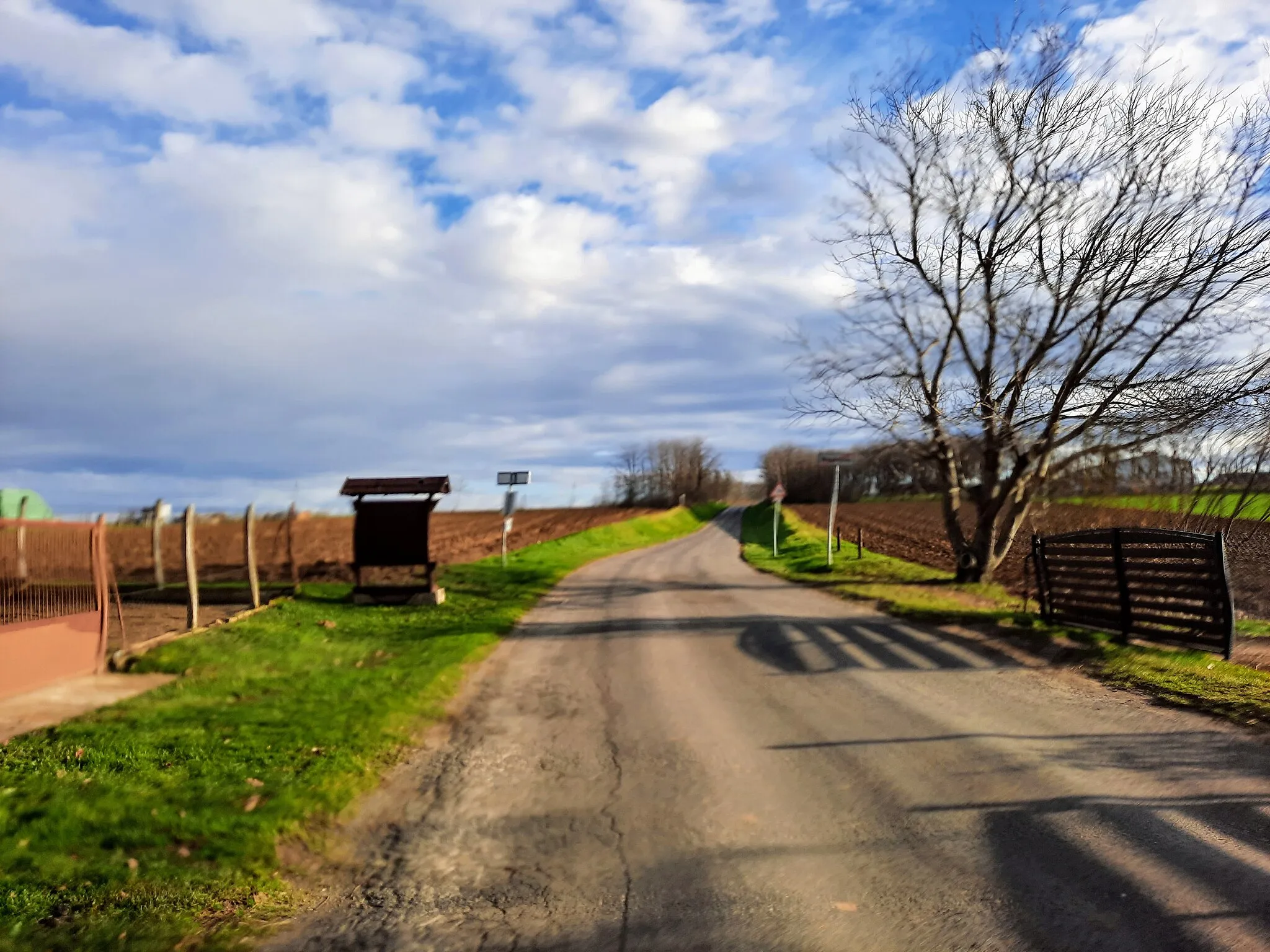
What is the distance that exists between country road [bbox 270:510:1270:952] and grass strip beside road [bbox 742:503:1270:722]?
572 mm

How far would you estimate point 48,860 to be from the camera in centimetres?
509

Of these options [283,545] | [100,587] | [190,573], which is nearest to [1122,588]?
[100,587]

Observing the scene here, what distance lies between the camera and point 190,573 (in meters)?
13.5

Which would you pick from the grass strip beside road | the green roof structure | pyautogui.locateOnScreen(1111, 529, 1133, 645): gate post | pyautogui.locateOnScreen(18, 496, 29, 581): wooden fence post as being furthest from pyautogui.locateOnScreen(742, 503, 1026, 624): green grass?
the green roof structure

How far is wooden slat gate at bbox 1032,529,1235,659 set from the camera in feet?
34.7

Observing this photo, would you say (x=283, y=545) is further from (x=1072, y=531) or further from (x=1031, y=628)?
(x=1031, y=628)

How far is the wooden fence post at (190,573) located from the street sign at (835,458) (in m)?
18.0

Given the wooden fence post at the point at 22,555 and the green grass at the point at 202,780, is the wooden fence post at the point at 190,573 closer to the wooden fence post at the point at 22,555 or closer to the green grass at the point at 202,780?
the green grass at the point at 202,780

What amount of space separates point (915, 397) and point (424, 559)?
1243 cm

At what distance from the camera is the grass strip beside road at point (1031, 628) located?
29.3 feet

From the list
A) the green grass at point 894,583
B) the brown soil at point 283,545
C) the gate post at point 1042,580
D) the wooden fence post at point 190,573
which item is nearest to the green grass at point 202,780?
the wooden fence post at point 190,573

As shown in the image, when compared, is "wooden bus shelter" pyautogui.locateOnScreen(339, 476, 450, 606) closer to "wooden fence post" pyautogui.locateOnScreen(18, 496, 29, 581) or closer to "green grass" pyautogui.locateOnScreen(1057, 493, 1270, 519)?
"wooden fence post" pyautogui.locateOnScreen(18, 496, 29, 581)

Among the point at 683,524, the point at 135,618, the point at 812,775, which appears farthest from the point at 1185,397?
the point at 683,524

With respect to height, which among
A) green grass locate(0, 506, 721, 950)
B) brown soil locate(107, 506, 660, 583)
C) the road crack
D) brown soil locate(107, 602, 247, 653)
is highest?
brown soil locate(107, 506, 660, 583)
